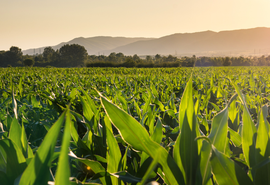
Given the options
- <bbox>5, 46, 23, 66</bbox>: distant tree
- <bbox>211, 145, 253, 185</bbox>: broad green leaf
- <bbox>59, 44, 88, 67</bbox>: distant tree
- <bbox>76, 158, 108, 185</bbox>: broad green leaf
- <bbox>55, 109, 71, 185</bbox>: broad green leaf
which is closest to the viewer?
<bbox>55, 109, 71, 185</bbox>: broad green leaf

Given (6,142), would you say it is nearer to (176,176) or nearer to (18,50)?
(176,176)

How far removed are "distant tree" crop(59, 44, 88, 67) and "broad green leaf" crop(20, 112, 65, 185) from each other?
7089cm

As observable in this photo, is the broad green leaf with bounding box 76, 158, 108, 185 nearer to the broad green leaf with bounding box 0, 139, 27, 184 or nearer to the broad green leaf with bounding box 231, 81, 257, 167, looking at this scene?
the broad green leaf with bounding box 0, 139, 27, 184

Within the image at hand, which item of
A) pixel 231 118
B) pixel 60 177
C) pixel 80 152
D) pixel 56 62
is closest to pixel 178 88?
pixel 231 118

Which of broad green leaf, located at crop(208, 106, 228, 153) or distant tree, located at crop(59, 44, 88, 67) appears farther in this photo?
distant tree, located at crop(59, 44, 88, 67)

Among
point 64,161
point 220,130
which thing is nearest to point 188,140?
point 220,130

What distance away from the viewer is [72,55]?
6962cm

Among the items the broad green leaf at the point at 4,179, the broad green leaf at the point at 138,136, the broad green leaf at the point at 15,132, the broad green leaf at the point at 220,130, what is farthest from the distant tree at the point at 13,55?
the broad green leaf at the point at 220,130

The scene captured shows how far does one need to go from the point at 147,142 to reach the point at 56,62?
72.0m

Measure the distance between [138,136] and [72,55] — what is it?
243 feet

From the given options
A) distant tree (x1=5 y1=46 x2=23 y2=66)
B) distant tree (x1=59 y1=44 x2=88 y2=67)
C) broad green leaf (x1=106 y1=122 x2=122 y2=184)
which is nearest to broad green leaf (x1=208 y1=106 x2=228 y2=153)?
broad green leaf (x1=106 y1=122 x2=122 y2=184)

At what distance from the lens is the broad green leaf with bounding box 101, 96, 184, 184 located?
0.45m

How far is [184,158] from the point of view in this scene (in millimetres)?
506

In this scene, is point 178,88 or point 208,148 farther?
point 178,88
